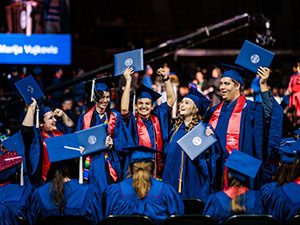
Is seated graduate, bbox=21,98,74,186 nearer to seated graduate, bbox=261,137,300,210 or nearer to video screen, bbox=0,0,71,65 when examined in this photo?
seated graduate, bbox=261,137,300,210

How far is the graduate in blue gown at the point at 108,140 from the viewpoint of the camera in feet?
23.7

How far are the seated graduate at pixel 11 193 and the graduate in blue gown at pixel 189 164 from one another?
5.22 feet

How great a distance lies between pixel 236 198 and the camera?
5.55m

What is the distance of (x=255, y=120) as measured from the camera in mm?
7012

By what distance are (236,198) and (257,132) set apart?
1574 millimetres

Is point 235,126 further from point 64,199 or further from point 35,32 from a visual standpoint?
point 35,32

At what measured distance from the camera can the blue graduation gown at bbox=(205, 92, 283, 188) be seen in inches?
271

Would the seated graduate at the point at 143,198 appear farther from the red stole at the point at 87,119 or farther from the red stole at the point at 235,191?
the red stole at the point at 87,119

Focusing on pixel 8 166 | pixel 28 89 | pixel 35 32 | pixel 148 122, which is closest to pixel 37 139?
pixel 28 89

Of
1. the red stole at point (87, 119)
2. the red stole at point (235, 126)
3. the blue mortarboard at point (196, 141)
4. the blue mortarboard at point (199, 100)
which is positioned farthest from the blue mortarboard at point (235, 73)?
the red stole at point (87, 119)

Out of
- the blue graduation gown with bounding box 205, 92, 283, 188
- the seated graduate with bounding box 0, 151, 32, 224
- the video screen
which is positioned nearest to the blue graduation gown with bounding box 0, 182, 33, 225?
the seated graduate with bounding box 0, 151, 32, 224

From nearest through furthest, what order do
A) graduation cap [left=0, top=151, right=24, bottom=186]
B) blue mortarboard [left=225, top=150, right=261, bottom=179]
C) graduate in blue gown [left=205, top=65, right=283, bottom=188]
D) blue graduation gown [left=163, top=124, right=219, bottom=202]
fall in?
blue mortarboard [left=225, top=150, right=261, bottom=179], graduation cap [left=0, top=151, right=24, bottom=186], graduate in blue gown [left=205, top=65, right=283, bottom=188], blue graduation gown [left=163, top=124, right=219, bottom=202]

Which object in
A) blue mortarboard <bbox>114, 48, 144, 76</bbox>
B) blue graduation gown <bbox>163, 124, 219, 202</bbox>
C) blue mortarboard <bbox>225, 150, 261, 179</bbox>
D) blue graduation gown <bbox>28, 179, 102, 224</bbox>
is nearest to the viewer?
blue mortarboard <bbox>225, 150, 261, 179</bbox>

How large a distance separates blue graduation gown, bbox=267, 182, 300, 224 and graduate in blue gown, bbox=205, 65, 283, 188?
102 cm
